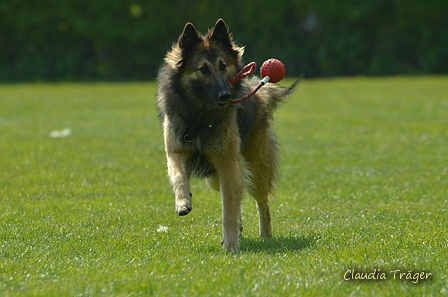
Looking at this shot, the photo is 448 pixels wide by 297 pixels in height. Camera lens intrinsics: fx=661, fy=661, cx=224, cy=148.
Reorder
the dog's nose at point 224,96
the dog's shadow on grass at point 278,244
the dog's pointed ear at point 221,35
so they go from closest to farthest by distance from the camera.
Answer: the dog's shadow on grass at point 278,244
the dog's nose at point 224,96
the dog's pointed ear at point 221,35

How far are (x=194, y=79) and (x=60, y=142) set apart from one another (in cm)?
851

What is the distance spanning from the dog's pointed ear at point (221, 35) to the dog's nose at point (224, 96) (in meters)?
0.66

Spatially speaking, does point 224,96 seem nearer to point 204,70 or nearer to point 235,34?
point 204,70

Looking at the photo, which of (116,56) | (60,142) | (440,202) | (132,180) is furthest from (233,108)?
(116,56)

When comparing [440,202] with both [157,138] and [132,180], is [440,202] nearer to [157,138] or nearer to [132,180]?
[132,180]

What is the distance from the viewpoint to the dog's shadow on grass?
5.92m

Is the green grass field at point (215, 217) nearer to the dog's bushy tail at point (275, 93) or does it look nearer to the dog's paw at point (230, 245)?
the dog's paw at point (230, 245)

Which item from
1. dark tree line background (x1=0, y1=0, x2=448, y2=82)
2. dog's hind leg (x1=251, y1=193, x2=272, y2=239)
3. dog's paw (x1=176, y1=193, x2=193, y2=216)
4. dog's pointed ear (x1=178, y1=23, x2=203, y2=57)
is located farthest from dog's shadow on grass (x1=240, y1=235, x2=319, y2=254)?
dark tree line background (x1=0, y1=0, x2=448, y2=82)

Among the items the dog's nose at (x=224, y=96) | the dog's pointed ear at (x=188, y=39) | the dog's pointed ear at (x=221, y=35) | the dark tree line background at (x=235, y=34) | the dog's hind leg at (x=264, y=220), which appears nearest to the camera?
the dog's nose at (x=224, y=96)

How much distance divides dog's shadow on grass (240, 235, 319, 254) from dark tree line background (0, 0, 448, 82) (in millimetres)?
28413

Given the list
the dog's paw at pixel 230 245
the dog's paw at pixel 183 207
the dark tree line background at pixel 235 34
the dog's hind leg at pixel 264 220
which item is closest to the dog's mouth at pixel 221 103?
the dog's paw at pixel 183 207

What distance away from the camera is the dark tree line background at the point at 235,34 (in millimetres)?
33625

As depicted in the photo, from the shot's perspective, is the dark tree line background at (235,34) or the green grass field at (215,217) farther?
the dark tree line background at (235,34)

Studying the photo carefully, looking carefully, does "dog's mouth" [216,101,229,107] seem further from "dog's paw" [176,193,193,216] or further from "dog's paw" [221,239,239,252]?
"dog's paw" [221,239,239,252]
